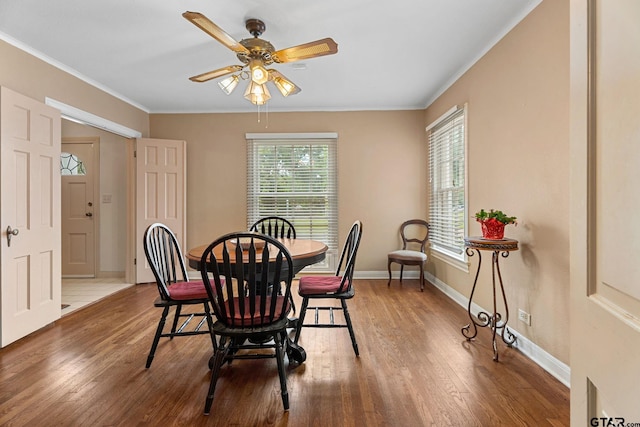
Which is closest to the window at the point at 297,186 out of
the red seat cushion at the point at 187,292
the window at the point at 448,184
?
the window at the point at 448,184

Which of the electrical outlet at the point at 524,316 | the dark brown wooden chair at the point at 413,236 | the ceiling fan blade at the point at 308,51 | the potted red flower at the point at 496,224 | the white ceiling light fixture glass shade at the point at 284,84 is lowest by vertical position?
the electrical outlet at the point at 524,316

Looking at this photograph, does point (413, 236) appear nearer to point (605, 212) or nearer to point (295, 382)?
point (295, 382)

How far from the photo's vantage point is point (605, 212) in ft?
2.08

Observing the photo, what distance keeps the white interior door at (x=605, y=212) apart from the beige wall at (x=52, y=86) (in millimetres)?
3882

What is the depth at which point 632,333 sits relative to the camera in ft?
1.82

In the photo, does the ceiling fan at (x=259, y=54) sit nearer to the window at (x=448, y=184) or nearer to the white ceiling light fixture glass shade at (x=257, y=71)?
the white ceiling light fixture glass shade at (x=257, y=71)

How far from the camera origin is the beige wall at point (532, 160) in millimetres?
2059

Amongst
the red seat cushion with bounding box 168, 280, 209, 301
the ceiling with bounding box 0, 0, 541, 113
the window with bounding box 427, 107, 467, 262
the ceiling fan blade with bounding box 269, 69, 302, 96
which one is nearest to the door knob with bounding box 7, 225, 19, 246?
the red seat cushion with bounding box 168, 280, 209, 301

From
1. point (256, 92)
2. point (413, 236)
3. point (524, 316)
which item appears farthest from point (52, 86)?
point (524, 316)

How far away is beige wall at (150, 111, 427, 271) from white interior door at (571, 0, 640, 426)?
13.3ft

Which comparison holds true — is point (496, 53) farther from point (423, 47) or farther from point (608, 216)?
point (608, 216)

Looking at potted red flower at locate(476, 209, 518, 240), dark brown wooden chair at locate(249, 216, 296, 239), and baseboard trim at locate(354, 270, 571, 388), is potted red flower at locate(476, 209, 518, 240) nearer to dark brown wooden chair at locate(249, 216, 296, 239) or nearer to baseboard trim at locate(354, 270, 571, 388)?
baseboard trim at locate(354, 270, 571, 388)

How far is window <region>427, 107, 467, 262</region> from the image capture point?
142 inches

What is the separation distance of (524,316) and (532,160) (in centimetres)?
116
